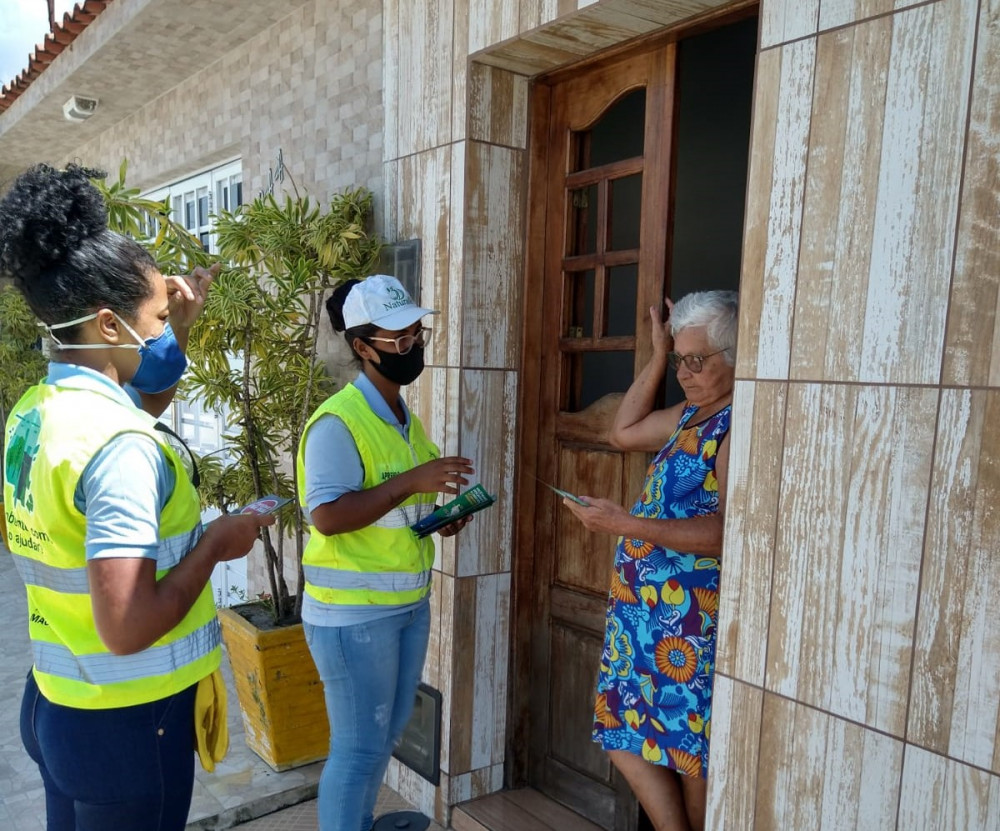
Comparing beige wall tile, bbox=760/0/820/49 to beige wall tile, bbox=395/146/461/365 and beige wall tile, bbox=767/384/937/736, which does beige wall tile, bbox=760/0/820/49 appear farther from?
beige wall tile, bbox=395/146/461/365

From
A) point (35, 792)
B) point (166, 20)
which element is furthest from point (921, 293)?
point (166, 20)

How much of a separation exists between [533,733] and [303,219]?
2.19 metres

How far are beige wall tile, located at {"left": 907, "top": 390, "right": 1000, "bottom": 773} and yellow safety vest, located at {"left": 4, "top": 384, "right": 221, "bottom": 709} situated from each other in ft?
4.57

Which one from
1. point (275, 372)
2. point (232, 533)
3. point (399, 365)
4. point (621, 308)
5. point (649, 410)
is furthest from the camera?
point (275, 372)

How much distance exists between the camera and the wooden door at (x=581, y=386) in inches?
102

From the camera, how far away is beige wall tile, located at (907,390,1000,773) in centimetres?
138

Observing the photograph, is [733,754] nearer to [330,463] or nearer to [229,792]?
[330,463]

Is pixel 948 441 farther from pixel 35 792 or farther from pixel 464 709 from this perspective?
pixel 35 792

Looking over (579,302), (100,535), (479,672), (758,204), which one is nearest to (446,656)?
(479,672)

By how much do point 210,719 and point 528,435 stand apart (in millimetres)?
1551

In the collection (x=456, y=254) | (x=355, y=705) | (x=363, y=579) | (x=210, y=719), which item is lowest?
(x=355, y=705)

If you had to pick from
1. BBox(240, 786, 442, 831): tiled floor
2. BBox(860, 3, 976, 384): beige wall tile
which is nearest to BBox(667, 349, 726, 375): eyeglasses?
BBox(860, 3, 976, 384): beige wall tile

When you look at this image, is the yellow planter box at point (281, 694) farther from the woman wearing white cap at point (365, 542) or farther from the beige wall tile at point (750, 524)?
the beige wall tile at point (750, 524)

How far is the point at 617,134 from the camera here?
2646 millimetres
